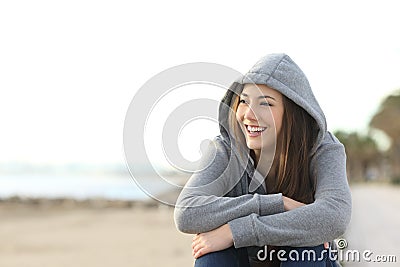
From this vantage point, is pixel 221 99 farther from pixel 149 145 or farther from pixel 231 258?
pixel 231 258

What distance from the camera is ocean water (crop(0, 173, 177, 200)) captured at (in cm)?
2228

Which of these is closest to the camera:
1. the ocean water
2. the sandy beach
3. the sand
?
the sandy beach

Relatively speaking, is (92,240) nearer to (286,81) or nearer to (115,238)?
(115,238)

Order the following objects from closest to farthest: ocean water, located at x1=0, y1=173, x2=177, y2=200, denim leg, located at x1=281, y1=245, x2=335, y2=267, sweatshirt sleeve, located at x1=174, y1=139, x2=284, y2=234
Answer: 1. denim leg, located at x1=281, y1=245, x2=335, y2=267
2. sweatshirt sleeve, located at x1=174, y1=139, x2=284, y2=234
3. ocean water, located at x1=0, y1=173, x2=177, y2=200

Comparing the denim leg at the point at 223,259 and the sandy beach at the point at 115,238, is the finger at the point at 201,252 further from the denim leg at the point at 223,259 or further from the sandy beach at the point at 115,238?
the sandy beach at the point at 115,238

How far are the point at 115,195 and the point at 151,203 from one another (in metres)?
2.14

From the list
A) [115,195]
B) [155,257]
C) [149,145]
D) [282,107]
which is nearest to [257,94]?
[282,107]

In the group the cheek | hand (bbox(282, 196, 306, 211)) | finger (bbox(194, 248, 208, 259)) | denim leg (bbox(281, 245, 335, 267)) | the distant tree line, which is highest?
the distant tree line

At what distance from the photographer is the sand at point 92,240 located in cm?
827

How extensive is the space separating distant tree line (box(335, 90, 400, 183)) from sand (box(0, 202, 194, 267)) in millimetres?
18371

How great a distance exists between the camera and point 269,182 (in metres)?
2.46

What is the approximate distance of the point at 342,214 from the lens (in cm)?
224

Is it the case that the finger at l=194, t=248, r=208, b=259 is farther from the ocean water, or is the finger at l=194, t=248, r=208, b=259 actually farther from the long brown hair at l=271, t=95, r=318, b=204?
the ocean water

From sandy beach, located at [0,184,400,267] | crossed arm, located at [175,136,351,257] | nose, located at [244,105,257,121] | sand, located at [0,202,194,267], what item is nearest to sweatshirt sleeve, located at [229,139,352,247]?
crossed arm, located at [175,136,351,257]
